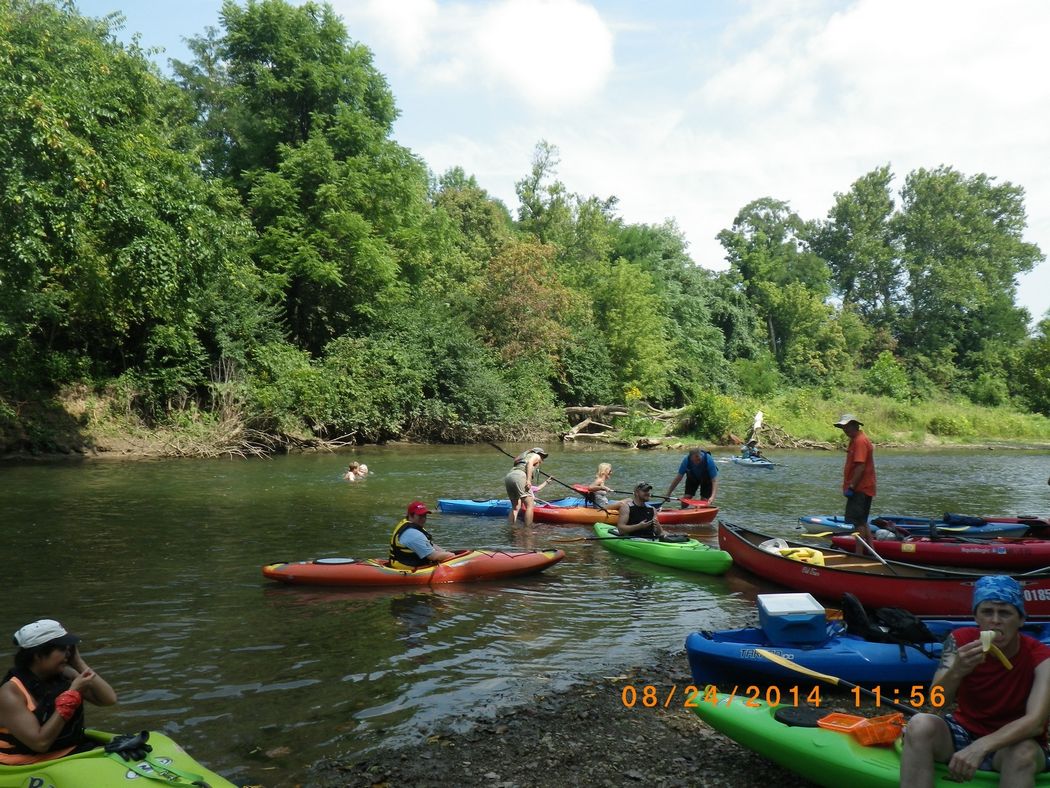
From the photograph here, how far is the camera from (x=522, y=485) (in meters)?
12.5

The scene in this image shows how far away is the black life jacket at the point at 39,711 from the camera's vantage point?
355cm

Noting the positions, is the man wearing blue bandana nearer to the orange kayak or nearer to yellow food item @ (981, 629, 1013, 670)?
yellow food item @ (981, 629, 1013, 670)

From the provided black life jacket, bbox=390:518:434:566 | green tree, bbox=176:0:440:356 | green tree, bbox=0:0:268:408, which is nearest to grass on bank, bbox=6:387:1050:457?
green tree, bbox=0:0:268:408

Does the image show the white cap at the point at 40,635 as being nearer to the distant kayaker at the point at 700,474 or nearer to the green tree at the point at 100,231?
the distant kayaker at the point at 700,474

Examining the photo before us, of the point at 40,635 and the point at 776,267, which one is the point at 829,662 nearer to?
the point at 40,635

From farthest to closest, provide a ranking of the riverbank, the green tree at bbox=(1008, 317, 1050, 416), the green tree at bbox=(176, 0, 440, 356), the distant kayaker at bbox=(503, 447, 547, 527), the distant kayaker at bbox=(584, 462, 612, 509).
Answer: the green tree at bbox=(1008, 317, 1050, 416)
the green tree at bbox=(176, 0, 440, 356)
the distant kayaker at bbox=(584, 462, 612, 509)
the distant kayaker at bbox=(503, 447, 547, 527)
the riverbank

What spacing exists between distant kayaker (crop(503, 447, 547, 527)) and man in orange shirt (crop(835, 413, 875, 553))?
5.06 metres

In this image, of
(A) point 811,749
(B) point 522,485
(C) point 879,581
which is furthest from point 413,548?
(A) point 811,749

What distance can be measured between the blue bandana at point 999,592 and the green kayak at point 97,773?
140 inches

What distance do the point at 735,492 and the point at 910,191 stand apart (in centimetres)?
4909

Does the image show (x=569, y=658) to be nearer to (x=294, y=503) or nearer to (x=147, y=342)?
(x=294, y=503)

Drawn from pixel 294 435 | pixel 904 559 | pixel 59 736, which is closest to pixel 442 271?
pixel 294 435

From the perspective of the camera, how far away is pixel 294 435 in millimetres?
22594

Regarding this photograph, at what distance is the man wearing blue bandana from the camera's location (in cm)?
324
